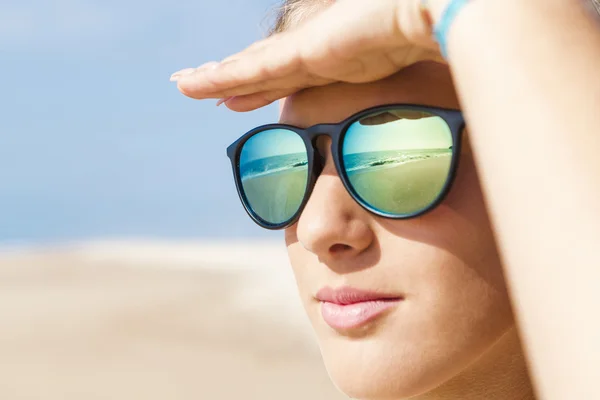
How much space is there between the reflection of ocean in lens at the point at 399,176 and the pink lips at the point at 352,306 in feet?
0.70

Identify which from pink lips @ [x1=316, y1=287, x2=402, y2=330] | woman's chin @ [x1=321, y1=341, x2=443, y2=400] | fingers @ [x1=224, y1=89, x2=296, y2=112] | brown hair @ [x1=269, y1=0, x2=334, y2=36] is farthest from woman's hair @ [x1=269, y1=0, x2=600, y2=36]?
woman's chin @ [x1=321, y1=341, x2=443, y2=400]

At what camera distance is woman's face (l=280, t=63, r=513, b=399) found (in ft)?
5.28

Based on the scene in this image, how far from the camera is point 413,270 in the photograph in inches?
63.4

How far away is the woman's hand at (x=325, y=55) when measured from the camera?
54.8 inches

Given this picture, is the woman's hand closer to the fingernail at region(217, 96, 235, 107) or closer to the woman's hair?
the fingernail at region(217, 96, 235, 107)

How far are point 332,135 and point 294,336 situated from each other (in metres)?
10.6

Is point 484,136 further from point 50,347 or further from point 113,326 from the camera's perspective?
point 113,326

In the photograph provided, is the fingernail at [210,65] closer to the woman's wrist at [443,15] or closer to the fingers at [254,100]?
the fingers at [254,100]

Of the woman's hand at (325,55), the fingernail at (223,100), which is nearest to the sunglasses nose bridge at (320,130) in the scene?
the woman's hand at (325,55)

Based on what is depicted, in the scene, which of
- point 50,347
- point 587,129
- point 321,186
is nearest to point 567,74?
point 587,129

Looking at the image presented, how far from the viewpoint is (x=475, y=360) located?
1.71 metres

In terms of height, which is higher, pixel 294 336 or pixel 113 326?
pixel 113 326

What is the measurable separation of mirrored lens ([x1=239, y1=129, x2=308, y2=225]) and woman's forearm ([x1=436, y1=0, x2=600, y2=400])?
2.15 ft

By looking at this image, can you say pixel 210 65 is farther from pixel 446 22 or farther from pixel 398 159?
pixel 446 22
